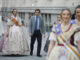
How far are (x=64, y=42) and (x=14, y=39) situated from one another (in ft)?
15.9

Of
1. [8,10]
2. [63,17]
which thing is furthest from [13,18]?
[8,10]

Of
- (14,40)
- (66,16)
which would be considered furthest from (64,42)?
(14,40)

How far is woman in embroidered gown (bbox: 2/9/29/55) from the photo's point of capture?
8.22 metres

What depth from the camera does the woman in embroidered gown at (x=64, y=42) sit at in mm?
3625

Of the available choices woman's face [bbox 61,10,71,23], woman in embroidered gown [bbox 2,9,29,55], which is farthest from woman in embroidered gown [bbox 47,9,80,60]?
woman in embroidered gown [bbox 2,9,29,55]

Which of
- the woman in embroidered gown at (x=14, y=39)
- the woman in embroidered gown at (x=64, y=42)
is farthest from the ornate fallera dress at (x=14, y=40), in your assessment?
the woman in embroidered gown at (x=64, y=42)

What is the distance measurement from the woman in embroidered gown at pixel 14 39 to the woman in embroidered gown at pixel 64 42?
453 cm

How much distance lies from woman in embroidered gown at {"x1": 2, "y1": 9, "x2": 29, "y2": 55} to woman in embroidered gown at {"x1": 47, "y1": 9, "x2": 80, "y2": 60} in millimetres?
4527

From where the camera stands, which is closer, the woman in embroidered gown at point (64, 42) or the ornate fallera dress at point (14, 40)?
the woman in embroidered gown at point (64, 42)

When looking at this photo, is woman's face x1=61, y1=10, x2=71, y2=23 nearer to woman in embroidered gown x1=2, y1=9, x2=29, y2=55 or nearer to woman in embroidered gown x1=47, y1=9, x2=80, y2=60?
woman in embroidered gown x1=47, y1=9, x2=80, y2=60

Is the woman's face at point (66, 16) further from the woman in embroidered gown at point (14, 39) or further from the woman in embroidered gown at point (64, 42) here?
the woman in embroidered gown at point (14, 39)

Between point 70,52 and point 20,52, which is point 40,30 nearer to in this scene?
point 20,52

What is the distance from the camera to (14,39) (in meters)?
8.39

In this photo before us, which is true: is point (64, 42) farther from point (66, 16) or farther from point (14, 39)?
point (14, 39)
